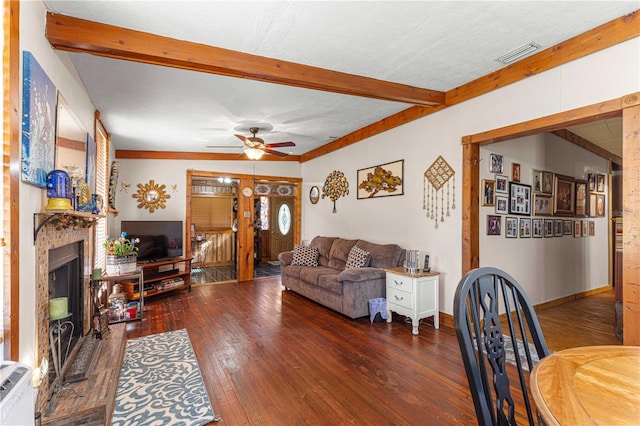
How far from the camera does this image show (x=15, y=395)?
1120 millimetres

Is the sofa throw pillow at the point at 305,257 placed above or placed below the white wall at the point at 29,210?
below

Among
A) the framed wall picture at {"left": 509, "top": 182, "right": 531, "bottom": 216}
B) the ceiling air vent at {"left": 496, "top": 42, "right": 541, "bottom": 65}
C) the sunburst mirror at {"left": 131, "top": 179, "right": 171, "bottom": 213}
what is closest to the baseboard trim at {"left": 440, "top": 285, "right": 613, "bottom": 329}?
the framed wall picture at {"left": 509, "top": 182, "right": 531, "bottom": 216}

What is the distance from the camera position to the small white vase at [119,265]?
405 centimetres

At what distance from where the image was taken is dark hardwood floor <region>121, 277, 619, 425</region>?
2.06 meters

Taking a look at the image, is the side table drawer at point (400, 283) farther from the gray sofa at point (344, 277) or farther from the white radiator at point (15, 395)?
the white radiator at point (15, 395)

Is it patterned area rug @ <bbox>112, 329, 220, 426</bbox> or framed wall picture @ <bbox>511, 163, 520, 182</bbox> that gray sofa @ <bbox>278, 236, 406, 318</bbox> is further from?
patterned area rug @ <bbox>112, 329, 220, 426</bbox>

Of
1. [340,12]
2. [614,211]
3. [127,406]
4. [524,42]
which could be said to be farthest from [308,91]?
[614,211]

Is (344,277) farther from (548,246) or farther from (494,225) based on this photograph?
(548,246)

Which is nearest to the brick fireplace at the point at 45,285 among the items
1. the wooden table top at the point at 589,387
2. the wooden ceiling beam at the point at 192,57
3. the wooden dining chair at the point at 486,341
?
the wooden ceiling beam at the point at 192,57

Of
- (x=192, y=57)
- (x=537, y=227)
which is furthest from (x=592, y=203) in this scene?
(x=192, y=57)

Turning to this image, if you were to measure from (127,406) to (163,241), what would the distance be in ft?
12.0

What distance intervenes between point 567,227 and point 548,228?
638 millimetres

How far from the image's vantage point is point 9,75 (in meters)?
1.44

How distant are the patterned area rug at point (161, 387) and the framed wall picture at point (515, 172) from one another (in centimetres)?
408
